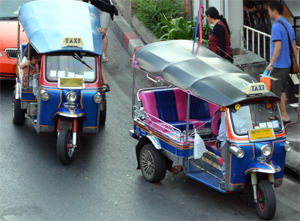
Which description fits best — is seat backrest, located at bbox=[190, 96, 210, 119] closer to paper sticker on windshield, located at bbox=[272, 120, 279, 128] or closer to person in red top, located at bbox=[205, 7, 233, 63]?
person in red top, located at bbox=[205, 7, 233, 63]

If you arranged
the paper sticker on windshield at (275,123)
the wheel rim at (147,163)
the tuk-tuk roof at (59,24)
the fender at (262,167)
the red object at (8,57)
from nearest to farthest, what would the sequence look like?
1. the fender at (262,167)
2. the paper sticker on windshield at (275,123)
3. the wheel rim at (147,163)
4. the tuk-tuk roof at (59,24)
5. the red object at (8,57)

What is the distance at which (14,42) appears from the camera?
11.5m

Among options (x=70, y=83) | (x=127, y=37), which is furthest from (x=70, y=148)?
(x=127, y=37)

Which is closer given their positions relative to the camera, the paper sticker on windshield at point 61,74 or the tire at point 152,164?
the tire at point 152,164

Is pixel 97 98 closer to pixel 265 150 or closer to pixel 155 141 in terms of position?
pixel 155 141

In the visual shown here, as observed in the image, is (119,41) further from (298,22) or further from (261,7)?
(298,22)

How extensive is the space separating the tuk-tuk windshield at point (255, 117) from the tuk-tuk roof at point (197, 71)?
6.8 inches

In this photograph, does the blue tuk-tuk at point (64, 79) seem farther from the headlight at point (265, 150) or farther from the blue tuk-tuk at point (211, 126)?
the headlight at point (265, 150)

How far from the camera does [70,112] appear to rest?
320 inches

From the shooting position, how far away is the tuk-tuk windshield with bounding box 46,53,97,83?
8492 mm

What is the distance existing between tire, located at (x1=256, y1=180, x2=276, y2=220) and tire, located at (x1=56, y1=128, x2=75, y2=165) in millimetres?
3238

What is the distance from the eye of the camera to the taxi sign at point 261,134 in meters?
6.45

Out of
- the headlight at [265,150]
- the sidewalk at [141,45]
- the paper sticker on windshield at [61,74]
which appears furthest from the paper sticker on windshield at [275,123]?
the paper sticker on windshield at [61,74]

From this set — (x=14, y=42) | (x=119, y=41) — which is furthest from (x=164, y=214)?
(x=119, y=41)
